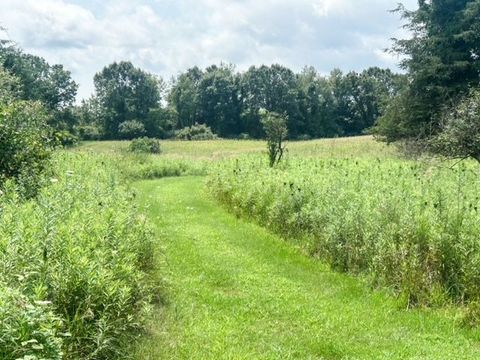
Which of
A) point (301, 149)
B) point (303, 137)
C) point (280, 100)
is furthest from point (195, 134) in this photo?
point (301, 149)

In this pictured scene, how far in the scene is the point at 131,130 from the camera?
6038cm

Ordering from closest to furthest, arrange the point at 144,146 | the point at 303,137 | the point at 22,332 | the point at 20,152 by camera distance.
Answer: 1. the point at 22,332
2. the point at 20,152
3. the point at 144,146
4. the point at 303,137

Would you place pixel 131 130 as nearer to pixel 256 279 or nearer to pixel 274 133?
pixel 274 133

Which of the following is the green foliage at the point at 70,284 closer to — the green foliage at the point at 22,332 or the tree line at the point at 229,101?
the green foliage at the point at 22,332

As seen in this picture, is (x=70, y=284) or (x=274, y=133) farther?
(x=274, y=133)

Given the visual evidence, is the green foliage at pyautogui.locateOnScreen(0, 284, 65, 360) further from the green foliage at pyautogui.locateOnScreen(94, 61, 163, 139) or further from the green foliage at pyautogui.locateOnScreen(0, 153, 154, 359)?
the green foliage at pyautogui.locateOnScreen(94, 61, 163, 139)

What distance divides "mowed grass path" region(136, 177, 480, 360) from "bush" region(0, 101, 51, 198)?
2.96 metres

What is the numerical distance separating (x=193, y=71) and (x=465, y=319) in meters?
78.4

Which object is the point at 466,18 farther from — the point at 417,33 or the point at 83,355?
the point at 83,355

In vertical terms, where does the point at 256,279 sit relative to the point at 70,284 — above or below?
below

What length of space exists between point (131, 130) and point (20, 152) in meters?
51.8

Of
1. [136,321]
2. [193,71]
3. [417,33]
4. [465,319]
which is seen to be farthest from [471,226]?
[193,71]

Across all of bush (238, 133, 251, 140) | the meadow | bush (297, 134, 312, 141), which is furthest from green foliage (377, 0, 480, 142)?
bush (238, 133, 251, 140)

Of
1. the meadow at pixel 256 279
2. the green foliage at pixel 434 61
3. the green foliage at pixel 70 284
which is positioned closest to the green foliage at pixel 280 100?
the green foliage at pixel 434 61
